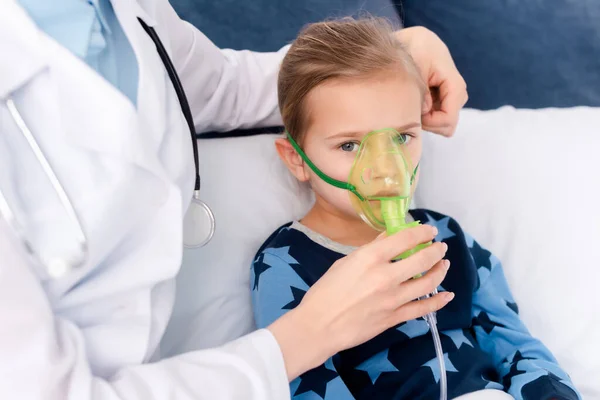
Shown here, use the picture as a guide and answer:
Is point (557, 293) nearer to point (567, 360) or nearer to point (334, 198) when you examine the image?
point (567, 360)

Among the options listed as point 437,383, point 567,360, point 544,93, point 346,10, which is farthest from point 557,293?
point 346,10

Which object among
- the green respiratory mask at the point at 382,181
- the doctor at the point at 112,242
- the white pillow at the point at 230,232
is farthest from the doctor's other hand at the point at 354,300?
the white pillow at the point at 230,232

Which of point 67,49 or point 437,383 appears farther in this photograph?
point 437,383

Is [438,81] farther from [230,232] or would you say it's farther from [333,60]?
[230,232]

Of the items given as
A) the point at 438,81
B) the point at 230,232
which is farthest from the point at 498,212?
the point at 230,232

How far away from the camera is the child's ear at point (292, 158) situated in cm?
118

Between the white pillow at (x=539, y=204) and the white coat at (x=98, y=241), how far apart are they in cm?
70

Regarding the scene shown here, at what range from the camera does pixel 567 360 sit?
46.1 inches

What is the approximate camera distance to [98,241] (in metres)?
0.74

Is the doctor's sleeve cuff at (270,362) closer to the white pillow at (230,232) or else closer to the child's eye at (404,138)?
the white pillow at (230,232)

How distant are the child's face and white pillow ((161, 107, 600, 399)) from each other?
0.22 metres

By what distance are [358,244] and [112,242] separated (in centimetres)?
55

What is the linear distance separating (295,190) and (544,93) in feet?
3.07

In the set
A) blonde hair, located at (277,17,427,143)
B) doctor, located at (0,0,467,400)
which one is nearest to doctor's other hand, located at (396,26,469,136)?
blonde hair, located at (277,17,427,143)
